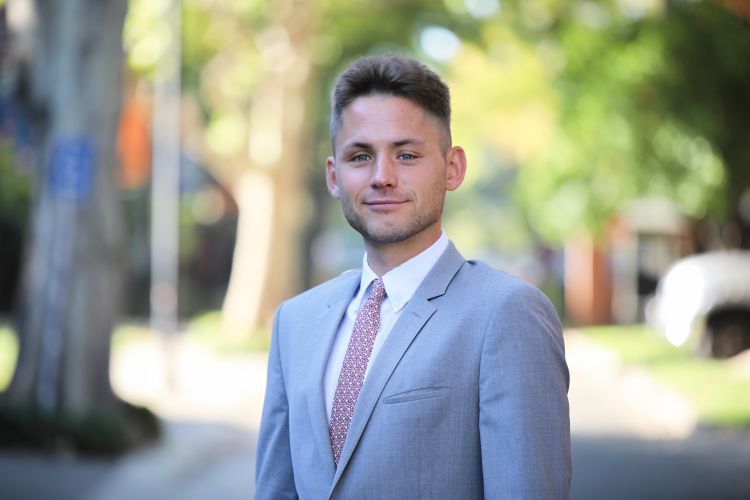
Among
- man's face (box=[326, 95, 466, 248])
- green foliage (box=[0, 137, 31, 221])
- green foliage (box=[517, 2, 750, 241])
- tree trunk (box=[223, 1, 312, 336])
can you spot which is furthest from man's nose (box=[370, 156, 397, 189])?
tree trunk (box=[223, 1, 312, 336])

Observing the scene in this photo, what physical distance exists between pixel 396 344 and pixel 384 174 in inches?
16.6

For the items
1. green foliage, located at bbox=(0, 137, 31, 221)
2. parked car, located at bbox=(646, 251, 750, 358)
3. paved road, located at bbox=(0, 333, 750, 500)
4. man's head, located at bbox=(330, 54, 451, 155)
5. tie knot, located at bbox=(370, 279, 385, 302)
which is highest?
green foliage, located at bbox=(0, 137, 31, 221)

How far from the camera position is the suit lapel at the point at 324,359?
8.60 ft

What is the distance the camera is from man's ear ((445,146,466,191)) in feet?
9.25

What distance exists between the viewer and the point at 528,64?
80.8 ft

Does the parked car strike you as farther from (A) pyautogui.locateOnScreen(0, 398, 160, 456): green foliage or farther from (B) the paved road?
(A) pyautogui.locateOnScreen(0, 398, 160, 456): green foliage

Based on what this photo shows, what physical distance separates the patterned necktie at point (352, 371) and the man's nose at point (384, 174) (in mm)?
306

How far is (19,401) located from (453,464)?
29.5ft

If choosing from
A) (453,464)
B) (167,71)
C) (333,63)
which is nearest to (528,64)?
(333,63)

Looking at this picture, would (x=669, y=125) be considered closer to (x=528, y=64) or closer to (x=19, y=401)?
(x=528, y=64)

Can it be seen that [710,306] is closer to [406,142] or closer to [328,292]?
[328,292]

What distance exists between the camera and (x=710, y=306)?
17609 millimetres

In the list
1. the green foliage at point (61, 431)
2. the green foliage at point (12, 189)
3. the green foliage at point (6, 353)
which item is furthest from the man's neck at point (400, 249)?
the green foliage at point (12, 189)

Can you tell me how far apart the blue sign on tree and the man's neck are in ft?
27.3
